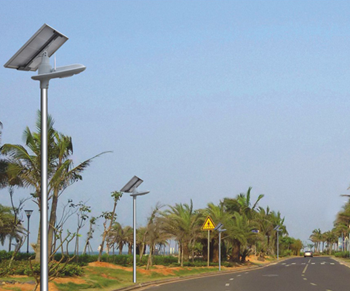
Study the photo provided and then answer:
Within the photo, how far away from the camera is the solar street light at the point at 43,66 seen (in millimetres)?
10062

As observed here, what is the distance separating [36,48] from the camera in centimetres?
1056

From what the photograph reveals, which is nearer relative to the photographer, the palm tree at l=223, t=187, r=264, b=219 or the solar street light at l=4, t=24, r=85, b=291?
the solar street light at l=4, t=24, r=85, b=291

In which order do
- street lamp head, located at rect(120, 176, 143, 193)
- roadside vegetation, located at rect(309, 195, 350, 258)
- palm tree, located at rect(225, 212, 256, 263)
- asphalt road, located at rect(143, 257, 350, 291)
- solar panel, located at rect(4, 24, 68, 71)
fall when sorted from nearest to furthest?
1. solar panel, located at rect(4, 24, 68, 71)
2. asphalt road, located at rect(143, 257, 350, 291)
3. street lamp head, located at rect(120, 176, 143, 193)
4. palm tree, located at rect(225, 212, 256, 263)
5. roadside vegetation, located at rect(309, 195, 350, 258)

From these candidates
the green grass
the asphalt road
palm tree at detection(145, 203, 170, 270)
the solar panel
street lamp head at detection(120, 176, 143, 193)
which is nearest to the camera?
the solar panel

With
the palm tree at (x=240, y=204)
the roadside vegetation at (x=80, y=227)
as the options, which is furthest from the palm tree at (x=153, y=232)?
the palm tree at (x=240, y=204)

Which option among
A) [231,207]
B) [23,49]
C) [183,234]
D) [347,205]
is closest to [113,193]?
[183,234]

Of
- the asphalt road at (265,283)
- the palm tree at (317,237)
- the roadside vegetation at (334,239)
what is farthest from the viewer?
the palm tree at (317,237)

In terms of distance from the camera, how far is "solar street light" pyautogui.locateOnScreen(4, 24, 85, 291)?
396 inches

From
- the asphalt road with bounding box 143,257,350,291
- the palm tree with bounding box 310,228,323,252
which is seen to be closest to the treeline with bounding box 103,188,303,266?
the asphalt road with bounding box 143,257,350,291

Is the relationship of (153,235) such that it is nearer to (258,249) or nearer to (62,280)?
(62,280)

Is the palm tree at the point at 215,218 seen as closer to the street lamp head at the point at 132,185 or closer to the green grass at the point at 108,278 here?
the green grass at the point at 108,278

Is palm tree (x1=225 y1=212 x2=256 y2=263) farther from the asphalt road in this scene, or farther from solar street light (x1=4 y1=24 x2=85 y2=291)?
solar street light (x1=4 y1=24 x2=85 y2=291)

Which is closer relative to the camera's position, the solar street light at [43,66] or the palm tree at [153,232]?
the solar street light at [43,66]

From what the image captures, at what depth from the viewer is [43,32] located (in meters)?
10.3
